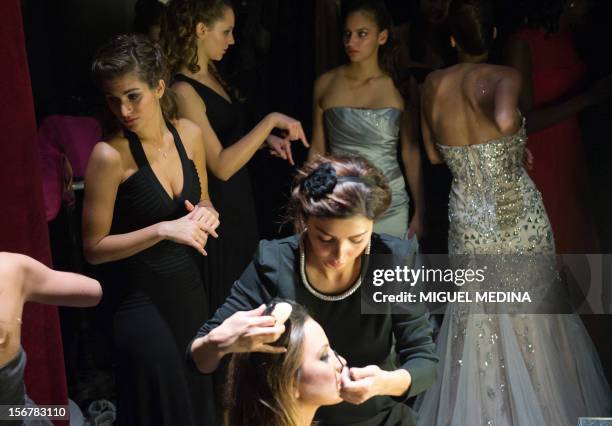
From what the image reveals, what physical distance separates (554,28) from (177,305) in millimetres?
1315

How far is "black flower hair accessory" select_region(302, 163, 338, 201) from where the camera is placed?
2.44 meters

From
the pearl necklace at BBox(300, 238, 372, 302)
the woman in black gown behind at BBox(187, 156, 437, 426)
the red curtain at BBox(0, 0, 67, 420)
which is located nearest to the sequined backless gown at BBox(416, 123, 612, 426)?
the woman in black gown behind at BBox(187, 156, 437, 426)

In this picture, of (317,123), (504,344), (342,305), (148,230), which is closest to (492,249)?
(504,344)

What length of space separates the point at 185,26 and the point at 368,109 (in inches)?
21.8

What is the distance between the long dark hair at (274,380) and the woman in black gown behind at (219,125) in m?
0.25

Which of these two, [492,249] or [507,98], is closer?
[507,98]

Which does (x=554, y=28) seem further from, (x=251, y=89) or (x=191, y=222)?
(x=191, y=222)

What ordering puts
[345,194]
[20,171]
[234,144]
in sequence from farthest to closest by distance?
1. [234,144]
2. [20,171]
3. [345,194]

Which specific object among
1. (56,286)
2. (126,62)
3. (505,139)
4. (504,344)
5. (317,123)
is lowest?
(504,344)

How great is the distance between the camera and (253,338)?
8.16 ft

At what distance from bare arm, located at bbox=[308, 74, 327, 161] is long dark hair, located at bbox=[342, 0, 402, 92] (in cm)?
18

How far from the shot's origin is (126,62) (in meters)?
2.53

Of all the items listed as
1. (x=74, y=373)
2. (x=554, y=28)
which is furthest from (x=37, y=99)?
(x=554, y=28)

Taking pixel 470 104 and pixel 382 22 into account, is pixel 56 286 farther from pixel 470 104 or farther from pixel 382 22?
pixel 470 104
